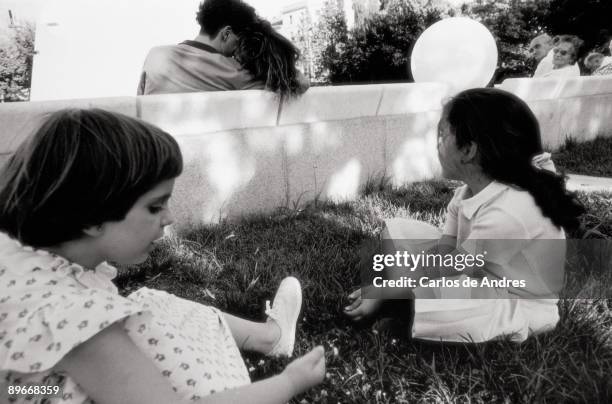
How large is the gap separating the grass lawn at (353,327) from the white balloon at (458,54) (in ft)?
5.68

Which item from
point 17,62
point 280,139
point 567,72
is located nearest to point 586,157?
point 567,72

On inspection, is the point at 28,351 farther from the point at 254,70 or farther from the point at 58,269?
the point at 254,70

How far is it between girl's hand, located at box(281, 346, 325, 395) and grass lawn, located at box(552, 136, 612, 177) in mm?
3336

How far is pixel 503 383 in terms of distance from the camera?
144 centimetres

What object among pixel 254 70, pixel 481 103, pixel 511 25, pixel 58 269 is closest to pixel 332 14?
pixel 511 25

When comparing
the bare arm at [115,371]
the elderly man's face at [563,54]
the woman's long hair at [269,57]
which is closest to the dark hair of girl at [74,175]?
the bare arm at [115,371]

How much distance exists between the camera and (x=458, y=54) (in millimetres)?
4246

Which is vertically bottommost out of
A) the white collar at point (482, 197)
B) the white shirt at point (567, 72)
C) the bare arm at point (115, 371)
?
the bare arm at point (115, 371)

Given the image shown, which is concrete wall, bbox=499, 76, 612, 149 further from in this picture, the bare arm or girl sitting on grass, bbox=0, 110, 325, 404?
the bare arm

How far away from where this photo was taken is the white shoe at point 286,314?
162 cm

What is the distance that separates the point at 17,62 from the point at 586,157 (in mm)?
9724

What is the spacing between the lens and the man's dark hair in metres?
3.15

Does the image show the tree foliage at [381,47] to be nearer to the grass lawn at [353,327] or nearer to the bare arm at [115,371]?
the grass lawn at [353,327]

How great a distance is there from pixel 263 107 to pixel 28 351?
223cm
